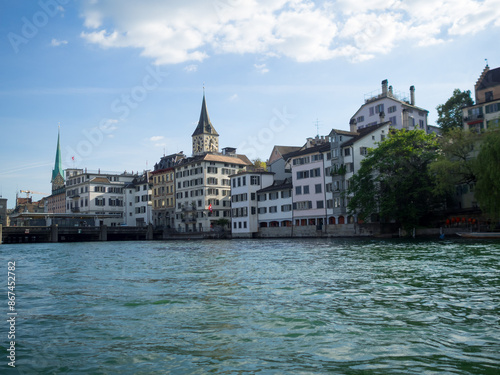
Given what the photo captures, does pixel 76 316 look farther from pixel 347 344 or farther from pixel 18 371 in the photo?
pixel 347 344

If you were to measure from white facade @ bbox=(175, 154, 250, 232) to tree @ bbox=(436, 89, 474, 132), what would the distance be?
147 feet

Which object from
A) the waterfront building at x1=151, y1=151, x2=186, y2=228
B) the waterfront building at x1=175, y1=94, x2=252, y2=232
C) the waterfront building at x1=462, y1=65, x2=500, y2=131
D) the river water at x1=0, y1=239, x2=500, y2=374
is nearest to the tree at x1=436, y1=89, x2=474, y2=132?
the waterfront building at x1=462, y1=65, x2=500, y2=131

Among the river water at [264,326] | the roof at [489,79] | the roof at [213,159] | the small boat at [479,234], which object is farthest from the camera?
the roof at [213,159]

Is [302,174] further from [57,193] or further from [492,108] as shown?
[57,193]

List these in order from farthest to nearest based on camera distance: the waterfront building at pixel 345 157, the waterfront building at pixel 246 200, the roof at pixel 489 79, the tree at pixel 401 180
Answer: the waterfront building at pixel 246 200 → the waterfront building at pixel 345 157 → the roof at pixel 489 79 → the tree at pixel 401 180

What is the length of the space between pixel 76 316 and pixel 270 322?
463 centimetres

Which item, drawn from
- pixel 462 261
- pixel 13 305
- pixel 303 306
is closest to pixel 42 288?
pixel 13 305

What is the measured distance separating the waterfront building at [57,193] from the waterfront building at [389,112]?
98.8m

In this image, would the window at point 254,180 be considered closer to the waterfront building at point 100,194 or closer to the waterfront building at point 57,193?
the waterfront building at point 100,194

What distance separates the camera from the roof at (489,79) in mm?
63625

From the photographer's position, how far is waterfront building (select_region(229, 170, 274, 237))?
82438 millimetres

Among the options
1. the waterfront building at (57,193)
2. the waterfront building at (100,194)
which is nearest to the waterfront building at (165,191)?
the waterfront building at (100,194)

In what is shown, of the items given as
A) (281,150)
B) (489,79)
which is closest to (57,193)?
(281,150)

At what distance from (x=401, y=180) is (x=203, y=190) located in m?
50.7
